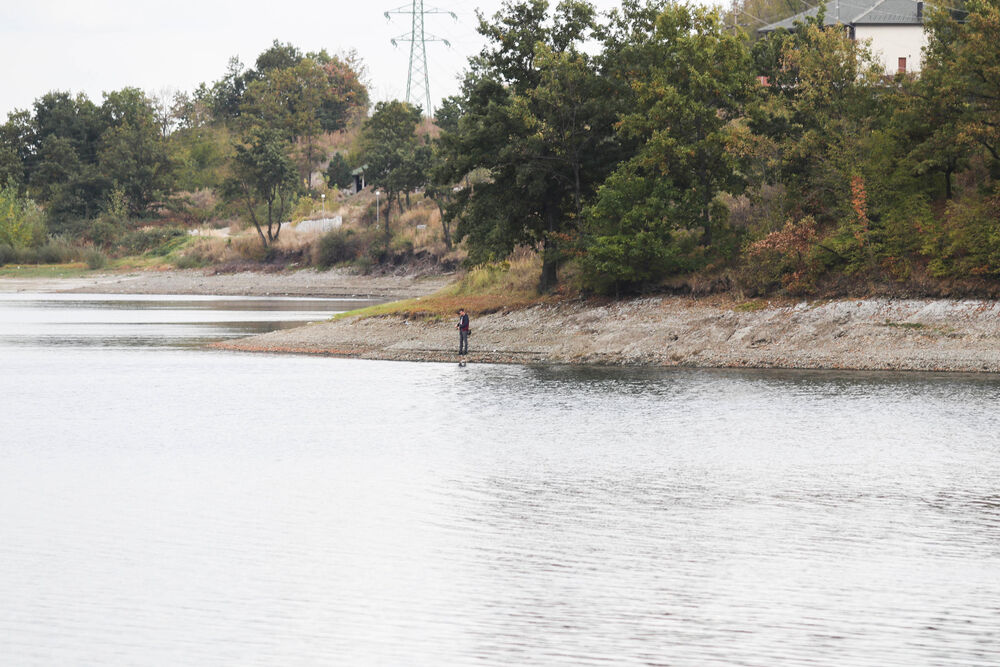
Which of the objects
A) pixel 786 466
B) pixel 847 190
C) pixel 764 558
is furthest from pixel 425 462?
pixel 847 190

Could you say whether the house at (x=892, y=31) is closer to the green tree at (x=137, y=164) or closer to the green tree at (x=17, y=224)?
the green tree at (x=137, y=164)

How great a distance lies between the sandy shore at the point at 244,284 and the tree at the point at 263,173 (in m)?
9.02

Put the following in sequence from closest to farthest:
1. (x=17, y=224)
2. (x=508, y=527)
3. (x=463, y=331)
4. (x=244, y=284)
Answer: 1. (x=508, y=527)
2. (x=463, y=331)
3. (x=244, y=284)
4. (x=17, y=224)

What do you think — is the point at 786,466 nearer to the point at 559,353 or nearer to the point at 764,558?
the point at 764,558

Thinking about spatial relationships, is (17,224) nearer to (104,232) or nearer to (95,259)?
(104,232)

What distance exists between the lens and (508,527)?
19719mm

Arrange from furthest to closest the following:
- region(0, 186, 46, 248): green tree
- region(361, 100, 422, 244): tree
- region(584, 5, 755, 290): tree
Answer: region(0, 186, 46, 248): green tree
region(361, 100, 422, 244): tree
region(584, 5, 755, 290): tree

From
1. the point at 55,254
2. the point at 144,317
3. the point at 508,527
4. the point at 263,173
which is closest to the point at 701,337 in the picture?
the point at 508,527

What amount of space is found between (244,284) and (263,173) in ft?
51.3

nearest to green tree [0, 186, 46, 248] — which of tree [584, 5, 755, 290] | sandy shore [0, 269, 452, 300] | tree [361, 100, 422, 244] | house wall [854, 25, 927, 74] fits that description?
sandy shore [0, 269, 452, 300]

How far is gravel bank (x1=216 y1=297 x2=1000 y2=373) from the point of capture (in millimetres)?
44500

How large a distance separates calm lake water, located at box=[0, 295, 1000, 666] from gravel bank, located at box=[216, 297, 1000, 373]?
16.8ft

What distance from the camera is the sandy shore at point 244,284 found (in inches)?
4151

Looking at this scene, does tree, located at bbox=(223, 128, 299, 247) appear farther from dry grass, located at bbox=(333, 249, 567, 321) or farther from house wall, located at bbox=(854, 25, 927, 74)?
house wall, located at bbox=(854, 25, 927, 74)
